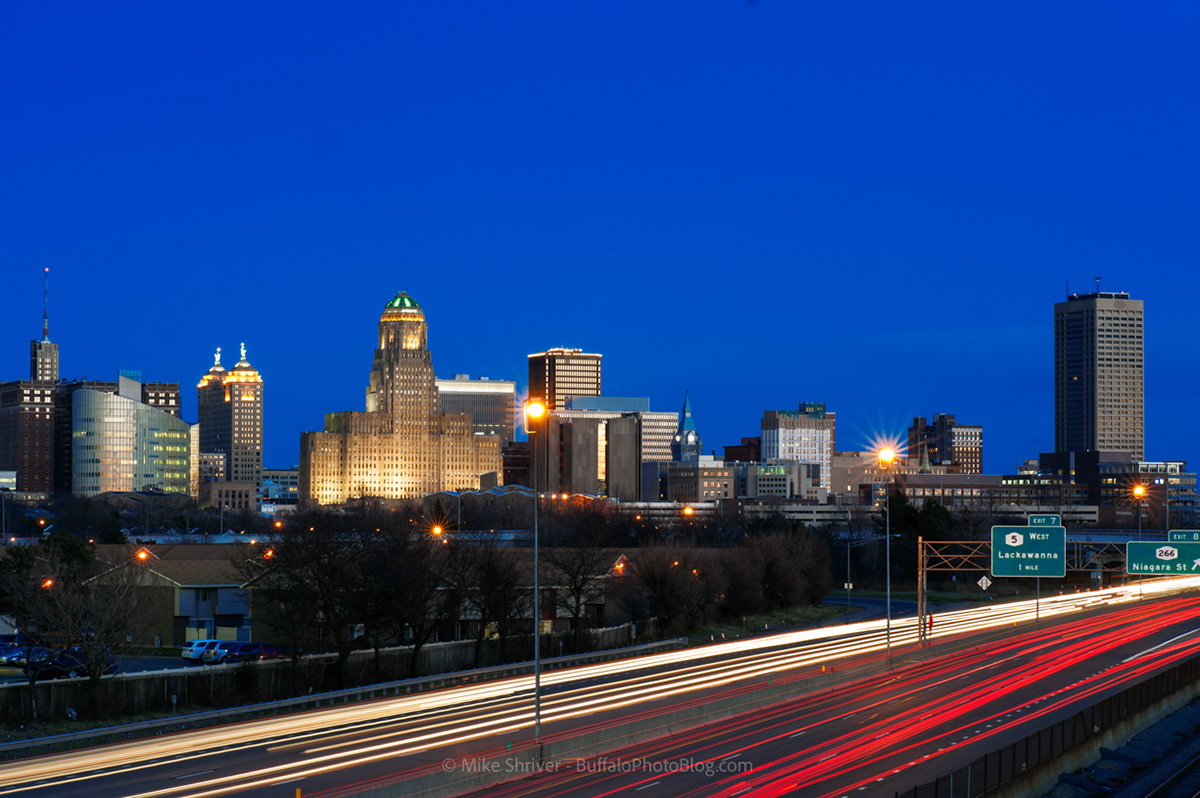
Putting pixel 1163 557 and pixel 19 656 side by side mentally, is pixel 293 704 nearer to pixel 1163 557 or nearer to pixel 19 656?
pixel 19 656

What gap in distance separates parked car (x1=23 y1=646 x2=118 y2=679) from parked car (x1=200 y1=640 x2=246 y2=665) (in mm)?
7279

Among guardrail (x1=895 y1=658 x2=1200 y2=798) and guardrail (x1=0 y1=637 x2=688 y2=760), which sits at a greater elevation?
guardrail (x1=895 y1=658 x2=1200 y2=798)

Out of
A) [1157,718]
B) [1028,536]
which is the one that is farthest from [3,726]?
[1028,536]

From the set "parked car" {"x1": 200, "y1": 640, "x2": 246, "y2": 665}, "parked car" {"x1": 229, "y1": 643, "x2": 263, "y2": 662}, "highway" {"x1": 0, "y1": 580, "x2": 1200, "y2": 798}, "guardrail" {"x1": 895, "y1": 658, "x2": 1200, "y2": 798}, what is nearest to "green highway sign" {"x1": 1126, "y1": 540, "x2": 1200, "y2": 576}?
"highway" {"x1": 0, "y1": 580, "x2": 1200, "y2": 798}

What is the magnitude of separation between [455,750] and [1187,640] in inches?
2148

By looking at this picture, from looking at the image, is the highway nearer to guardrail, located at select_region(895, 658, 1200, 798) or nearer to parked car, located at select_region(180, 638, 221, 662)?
guardrail, located at select_region(895, 658, 1200, 798)

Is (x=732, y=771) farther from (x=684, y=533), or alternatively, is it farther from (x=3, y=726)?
(x=684, y=533)

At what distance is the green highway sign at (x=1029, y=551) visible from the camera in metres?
65.1

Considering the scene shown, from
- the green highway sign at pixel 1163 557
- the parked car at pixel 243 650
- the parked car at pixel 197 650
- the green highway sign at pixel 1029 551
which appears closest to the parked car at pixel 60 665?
the parked car at pixel 197 650

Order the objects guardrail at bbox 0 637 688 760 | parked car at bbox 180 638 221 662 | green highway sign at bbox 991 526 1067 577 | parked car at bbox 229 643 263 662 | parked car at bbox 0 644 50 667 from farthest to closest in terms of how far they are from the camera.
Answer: parked car at bbox 180 638 221 662 < parked car at bbox 229 643 263 662 < green highway sign at bbox 991 526 1067 577 < parked car at bbox 0 644 50 667 < guardrail at bbox 0 637 688 760

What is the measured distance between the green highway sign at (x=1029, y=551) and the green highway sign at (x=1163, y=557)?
16.3 feet

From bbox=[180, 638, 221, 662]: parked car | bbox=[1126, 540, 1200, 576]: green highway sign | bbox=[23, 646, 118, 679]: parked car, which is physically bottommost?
bbox=[180, 638, 221, 662]: parked car

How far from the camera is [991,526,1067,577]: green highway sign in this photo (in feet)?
213

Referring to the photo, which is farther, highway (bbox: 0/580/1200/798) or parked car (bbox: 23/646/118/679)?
parked car (bbox: 23/646/118/679)
